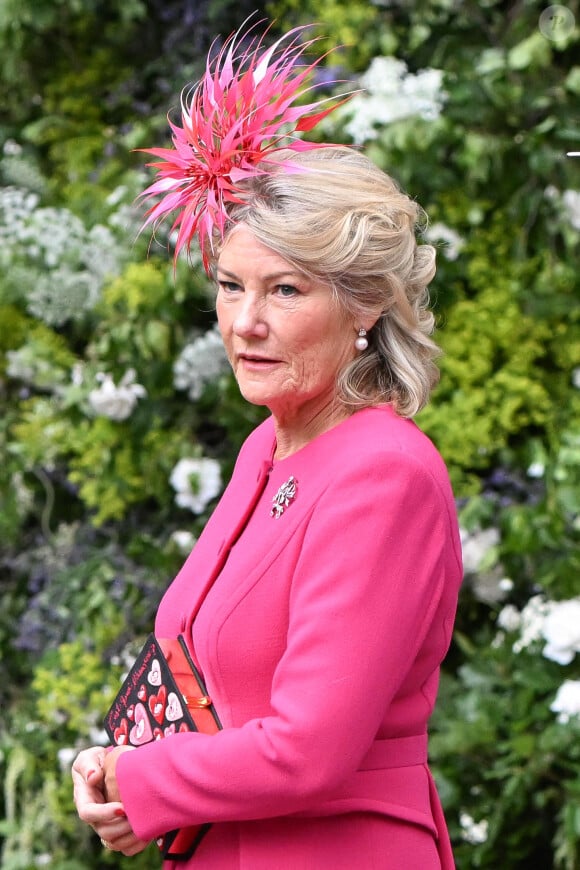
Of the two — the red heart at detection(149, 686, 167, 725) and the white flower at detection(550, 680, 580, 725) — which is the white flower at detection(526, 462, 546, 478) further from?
the red heart at detection(149, 686, 167, 725)

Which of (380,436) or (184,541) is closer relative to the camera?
(380,436)

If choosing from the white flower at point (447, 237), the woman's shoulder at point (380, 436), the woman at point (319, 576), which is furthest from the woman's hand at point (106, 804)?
the white flower at point (447, 237)

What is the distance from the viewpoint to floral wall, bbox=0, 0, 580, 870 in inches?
109

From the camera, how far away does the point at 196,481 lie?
3.16 m

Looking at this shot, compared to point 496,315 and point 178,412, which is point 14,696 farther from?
point 496,315

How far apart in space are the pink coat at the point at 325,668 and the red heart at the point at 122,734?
5.5 inches

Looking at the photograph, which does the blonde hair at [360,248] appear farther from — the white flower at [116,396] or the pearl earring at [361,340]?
the white flower at [116,396]

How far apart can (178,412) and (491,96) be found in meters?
1.12

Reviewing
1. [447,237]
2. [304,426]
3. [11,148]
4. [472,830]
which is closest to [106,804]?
[304,426]

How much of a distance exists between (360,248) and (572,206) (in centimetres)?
165

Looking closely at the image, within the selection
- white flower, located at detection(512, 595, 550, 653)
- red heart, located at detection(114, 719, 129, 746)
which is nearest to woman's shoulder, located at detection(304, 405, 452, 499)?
red heart, located at detection(114, 719, 129, 746)

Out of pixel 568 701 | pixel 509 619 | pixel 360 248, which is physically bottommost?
pixel 509 619

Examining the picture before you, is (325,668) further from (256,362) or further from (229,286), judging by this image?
(229,286)

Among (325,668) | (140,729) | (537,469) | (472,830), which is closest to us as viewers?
(325,668)
